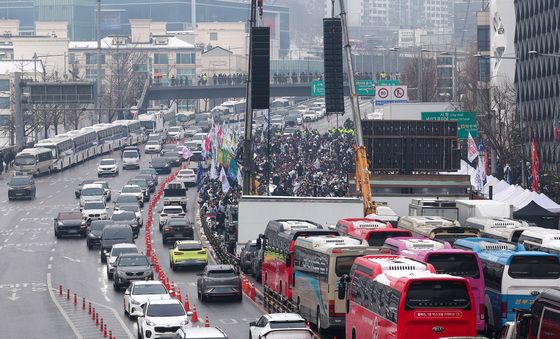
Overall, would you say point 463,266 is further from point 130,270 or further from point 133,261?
point 133,261

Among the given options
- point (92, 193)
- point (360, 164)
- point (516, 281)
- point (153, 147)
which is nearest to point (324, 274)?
point (516, 281)

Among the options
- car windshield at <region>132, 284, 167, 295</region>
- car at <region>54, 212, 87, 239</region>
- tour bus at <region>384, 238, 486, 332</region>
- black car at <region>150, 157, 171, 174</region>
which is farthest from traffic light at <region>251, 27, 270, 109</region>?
black car at <region>150, 157, 171, 174</region>

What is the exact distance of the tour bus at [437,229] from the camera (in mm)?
45656

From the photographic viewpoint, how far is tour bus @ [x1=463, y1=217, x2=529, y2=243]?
46.0 m

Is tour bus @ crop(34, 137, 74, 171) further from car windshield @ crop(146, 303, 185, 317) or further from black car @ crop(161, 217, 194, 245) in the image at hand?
car windshield @ crop(146, 303, 185, 317)

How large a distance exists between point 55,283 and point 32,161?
52.4 m

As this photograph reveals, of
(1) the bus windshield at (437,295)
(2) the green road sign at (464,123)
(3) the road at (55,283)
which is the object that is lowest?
(3) the road at (55,283)

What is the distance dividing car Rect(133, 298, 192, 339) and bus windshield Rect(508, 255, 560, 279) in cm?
910

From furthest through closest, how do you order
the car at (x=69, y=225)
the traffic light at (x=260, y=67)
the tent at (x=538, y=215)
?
the car at (x=69, y=225)
the traffic light at (x=260, y=67)
the tent at (x=538, y=215)

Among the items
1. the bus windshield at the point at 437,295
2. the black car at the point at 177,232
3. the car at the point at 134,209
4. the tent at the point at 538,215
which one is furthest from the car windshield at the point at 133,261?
the bus windshield at the point at 437,295

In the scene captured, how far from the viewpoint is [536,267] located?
36469mm

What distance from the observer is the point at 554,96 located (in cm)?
10225

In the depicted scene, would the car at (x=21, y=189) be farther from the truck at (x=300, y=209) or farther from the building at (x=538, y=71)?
the truck at (x=300, y=209)

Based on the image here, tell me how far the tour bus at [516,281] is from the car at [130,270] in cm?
1876
